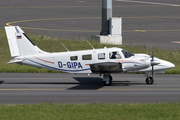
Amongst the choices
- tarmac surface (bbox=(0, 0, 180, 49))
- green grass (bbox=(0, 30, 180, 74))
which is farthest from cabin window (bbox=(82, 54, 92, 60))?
tarmac surface (bbox=(0, 0, 180, 49))

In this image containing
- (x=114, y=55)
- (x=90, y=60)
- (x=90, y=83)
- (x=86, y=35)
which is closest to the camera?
(x=114, y=55)

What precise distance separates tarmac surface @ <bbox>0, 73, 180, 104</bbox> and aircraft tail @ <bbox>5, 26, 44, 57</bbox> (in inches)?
78.6

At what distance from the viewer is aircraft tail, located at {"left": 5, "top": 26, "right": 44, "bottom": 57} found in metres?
20.4

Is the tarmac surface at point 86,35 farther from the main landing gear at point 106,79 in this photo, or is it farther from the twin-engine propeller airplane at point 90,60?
the twin-engine propeller airplane at point 90,60

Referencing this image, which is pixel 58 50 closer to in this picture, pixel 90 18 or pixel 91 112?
pixel 90 18

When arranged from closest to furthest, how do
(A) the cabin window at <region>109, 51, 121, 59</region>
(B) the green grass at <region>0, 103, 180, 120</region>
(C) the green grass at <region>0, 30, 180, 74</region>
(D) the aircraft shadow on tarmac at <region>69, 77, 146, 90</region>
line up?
(B) the green grass at <region>0, 103, 180, 120</region> → (A) the cabin window at <region>109, 51, 121, 59</region> → (D) the aircraft shadow on tarmac at <region>69, 77, 146, 90</region> → (C) the green grass at <region>0, 30, 180, 74</region>

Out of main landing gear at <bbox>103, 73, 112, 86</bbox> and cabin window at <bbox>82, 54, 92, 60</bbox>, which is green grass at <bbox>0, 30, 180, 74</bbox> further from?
main landing gear at <bbox>103, 73, 112, 86</bbox>

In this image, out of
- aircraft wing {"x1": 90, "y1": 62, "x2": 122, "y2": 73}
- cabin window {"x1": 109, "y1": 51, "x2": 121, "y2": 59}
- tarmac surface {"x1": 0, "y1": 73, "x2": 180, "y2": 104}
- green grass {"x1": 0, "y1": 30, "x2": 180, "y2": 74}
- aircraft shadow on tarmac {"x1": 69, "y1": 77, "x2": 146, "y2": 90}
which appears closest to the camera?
tarmac surface {"x1": 0, "y1": 73, "x2": 180, "y2": 104}

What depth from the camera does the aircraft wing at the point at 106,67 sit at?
1905 centimetres

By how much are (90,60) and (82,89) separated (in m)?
1.93

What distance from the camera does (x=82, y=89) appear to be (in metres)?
19.1

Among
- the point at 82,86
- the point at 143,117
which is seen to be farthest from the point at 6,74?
the point at 143,117

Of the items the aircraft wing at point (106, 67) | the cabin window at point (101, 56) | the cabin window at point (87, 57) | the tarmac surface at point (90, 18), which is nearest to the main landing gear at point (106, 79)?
the aircraft wing at point (106, 67)

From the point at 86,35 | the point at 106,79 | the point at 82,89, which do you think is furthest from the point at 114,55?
the point at 86,35
